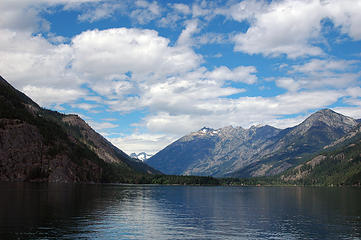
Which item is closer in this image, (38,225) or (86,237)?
(86,237)

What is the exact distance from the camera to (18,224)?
70125 millimetres

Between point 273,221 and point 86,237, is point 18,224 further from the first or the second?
point 273,221

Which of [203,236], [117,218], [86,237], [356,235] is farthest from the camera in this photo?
[117,218]

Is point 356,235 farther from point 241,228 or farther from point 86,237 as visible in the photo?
point 86,237

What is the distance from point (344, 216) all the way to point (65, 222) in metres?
78.8

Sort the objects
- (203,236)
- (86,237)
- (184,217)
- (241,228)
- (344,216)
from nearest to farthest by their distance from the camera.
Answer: (86,237) < (203,236) < (241,228) < (184,217) < (344,216)

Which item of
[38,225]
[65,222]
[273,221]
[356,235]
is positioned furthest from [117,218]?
[356,235]

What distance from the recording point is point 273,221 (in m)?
94.6

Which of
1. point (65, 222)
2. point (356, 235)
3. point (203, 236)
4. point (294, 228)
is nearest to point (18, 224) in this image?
point (65, 222)

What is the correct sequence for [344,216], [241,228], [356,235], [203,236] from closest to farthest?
[203,236]
[356,235]
[241,228]
[344,216]

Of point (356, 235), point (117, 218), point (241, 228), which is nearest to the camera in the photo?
point (356, 235)

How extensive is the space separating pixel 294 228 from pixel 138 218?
3812cm

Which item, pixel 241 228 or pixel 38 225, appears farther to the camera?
pixel 241 228

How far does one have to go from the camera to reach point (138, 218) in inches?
3632
